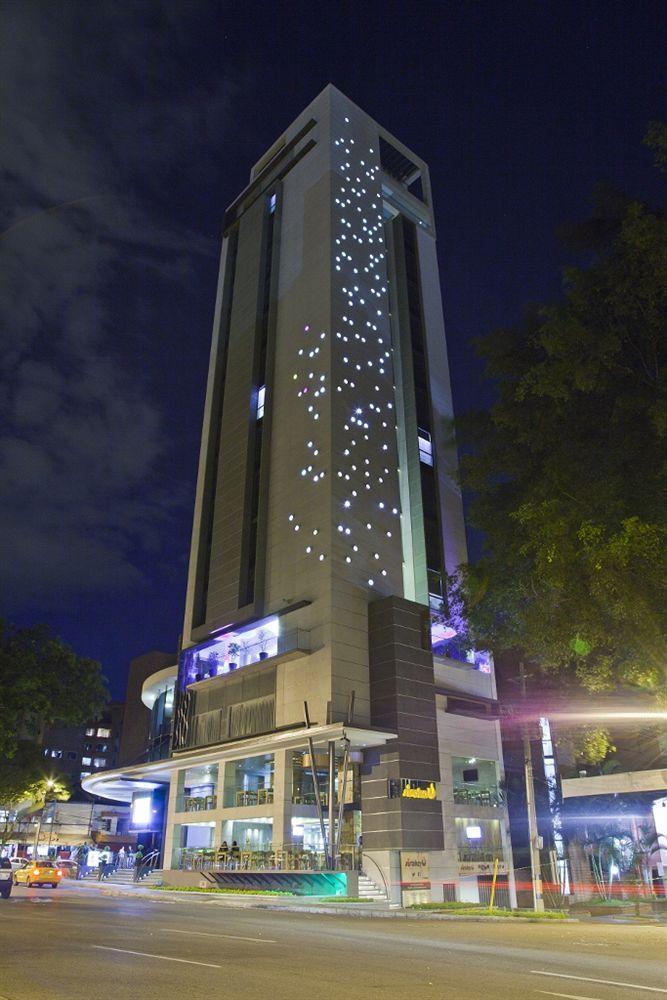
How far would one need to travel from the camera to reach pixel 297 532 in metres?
47.5

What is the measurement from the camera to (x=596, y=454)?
2158 centimetres

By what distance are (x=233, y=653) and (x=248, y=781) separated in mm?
8533

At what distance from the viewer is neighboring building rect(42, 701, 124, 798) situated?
134m

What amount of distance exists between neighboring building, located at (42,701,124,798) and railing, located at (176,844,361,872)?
9992 centimetres

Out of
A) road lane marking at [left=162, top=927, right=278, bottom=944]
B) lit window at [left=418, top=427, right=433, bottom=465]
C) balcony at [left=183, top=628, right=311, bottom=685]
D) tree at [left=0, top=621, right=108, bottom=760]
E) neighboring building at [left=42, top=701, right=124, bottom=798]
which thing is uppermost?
lit window at [left=418, top=427, right=433, bottom=465]

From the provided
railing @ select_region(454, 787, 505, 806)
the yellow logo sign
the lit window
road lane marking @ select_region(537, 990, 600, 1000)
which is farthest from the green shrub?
the lit window

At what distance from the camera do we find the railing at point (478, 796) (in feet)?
146

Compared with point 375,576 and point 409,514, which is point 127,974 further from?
point 409,514

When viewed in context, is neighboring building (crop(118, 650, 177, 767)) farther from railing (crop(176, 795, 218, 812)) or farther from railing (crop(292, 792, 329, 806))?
railing (crop(292, 792, 329, 806))

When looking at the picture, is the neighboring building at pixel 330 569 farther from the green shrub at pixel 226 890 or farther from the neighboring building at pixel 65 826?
the neighboring building at pixel 65 826

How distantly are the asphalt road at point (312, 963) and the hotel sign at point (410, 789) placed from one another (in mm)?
20263

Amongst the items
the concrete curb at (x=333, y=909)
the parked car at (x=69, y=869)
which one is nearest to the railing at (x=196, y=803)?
the concrete curb at (x=333, y=909)

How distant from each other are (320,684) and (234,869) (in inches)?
402

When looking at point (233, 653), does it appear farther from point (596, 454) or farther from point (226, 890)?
point (596, 454)
